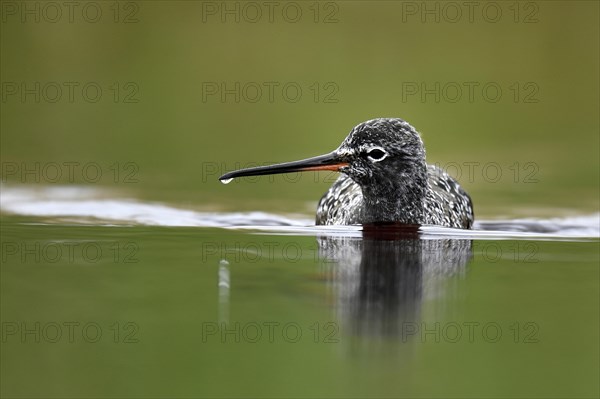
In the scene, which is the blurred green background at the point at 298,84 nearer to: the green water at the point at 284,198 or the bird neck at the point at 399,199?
the green water at the point at 284,198

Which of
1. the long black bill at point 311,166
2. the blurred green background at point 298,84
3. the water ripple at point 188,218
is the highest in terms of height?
the blurred green background at point 298,84

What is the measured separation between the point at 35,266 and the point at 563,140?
36.8 feet

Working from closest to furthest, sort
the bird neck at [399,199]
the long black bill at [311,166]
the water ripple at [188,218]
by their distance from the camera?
the long black bill at [311,166] < the bird neck at [399,199] < the water ripple at [188,218]

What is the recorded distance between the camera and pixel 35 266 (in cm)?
1021

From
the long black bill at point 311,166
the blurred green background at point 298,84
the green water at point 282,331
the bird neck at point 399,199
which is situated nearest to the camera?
the green water at point 282,331

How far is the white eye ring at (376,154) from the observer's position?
1195 cm

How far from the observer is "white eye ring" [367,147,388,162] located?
12.0m

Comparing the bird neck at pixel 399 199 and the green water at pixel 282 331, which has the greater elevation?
the bird neck at pixel 399 199

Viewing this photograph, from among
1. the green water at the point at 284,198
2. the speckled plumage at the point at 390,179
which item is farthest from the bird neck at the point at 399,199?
the green water at the point at 284,198

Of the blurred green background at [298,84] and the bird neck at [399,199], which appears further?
the blurred green background at [298,84]

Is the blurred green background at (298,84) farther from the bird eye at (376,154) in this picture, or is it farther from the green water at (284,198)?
the bird eye at (376,154)

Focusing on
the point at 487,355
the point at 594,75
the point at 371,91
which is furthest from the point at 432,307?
the point at 594,75

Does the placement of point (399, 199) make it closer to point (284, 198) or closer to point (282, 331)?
point (284, 198)

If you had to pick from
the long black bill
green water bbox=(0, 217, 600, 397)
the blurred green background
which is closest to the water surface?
green water bbox=(0, 217, 600, 397)
